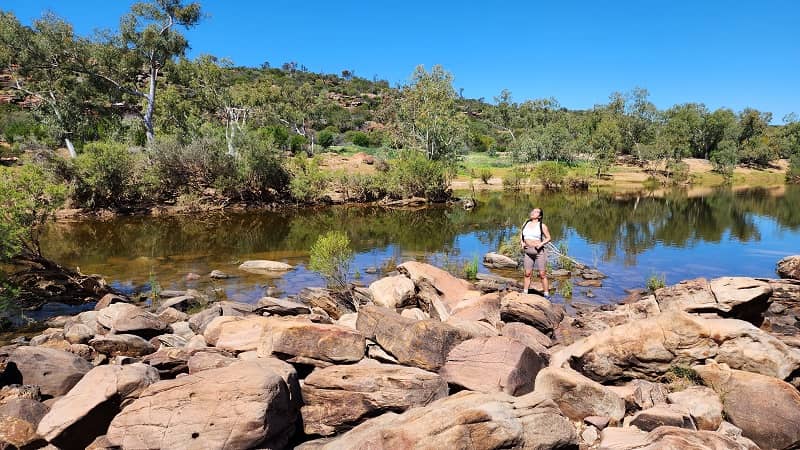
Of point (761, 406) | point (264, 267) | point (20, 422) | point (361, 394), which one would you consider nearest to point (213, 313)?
point (20, 422)

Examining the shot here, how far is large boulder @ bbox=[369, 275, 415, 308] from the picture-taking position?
11930 mm

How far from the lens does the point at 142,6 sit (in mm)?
38344

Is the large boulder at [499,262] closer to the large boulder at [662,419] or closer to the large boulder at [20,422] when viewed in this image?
the large boulder at [662,419]

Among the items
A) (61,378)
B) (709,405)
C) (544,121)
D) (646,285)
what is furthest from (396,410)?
(544,121)

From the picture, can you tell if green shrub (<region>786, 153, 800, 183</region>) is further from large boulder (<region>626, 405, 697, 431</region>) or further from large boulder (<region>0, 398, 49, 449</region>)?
large boulder (<region>0, 398, 49, 449</region>)

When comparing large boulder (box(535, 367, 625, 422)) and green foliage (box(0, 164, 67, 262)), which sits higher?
green foliage (box(0, 164, 67, 262))

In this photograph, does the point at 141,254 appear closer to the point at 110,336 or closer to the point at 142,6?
the point at 110,336

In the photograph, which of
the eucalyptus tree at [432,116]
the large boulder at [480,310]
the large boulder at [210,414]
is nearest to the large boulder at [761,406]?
the large boulder at [480,310]

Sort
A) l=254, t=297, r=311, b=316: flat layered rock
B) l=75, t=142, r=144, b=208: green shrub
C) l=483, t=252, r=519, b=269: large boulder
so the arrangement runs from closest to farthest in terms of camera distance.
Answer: l=254, t=297, r=311, b=316: flat layered rock → l=483, t=252, r=519, b=269: large boulder → l=75, t=142, r=144, b=208: green shrub

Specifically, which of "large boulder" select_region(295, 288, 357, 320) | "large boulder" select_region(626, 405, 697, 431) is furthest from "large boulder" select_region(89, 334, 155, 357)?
"large boulder" select_region(626, 405, 697, 431)

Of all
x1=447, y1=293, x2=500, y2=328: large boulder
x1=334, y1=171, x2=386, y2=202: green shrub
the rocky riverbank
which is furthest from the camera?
x1=334, y1=171, x2=386, y2=202: green shrub

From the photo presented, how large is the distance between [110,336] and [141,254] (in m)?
14.8

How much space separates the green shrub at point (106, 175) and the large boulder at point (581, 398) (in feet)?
117

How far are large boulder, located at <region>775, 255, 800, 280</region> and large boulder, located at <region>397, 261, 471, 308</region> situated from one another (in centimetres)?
1296
